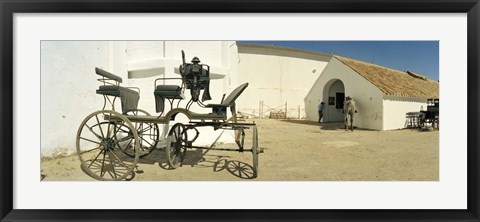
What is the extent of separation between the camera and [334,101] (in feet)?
48.6

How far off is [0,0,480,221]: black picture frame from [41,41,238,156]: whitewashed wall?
50cm

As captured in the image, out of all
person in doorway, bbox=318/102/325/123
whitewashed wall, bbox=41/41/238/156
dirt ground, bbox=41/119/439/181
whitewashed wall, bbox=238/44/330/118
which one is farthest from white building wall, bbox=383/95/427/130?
whitewashed wall, bbox=238/44/330/118

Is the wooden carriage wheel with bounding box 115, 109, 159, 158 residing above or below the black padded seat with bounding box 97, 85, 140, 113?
below

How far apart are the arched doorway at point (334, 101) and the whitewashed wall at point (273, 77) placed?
467 centimetres

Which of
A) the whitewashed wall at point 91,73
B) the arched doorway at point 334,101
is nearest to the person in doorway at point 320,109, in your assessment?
the arched doorway at point 334,101

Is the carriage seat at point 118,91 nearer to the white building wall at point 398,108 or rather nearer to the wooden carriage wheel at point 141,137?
the wooden carriage wheel at point 141,137

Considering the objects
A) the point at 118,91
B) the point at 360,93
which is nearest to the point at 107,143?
the point at 118,91

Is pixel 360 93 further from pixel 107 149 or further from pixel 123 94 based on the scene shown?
pixel 107 149

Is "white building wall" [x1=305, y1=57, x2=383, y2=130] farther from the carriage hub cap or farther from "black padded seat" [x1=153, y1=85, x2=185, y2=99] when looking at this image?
the carriage hub cap

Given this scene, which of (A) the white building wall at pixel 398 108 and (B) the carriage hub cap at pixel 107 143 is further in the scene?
(A) the white building wall at pixel 398 108

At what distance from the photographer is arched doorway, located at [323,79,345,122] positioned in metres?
14.5
